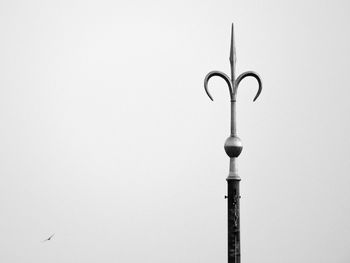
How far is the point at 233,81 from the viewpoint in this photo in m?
12.0

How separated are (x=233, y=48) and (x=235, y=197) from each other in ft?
7.46

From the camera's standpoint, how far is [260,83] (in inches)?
493

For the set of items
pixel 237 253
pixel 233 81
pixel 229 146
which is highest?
pixel 233 81

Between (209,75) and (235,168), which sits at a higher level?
(209,75)

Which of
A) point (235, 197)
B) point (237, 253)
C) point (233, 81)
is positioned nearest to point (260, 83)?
point (233, 81)

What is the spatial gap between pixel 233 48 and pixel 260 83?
666 millimetres

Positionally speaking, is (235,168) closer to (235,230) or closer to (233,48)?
(235,230)

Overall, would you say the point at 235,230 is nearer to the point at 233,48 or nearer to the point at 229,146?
the point at 229,146

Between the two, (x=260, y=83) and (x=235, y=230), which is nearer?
(x=235, y=230)

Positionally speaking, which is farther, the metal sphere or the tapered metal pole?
the metal sphere

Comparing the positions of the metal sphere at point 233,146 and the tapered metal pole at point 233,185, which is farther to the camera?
the metal sphere at point 233,146

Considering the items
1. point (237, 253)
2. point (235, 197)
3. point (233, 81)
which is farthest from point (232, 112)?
point (237, 253)

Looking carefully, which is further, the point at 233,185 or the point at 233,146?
the point at 233,146

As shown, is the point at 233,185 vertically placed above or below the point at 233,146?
below
